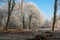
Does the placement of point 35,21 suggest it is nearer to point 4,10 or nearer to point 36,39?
point 4,10

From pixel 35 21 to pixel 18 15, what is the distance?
25.5 ft

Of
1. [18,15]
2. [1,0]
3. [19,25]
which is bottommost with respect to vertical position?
[19,25]

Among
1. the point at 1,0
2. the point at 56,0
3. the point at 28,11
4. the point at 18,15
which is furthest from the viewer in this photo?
the point at 28,11

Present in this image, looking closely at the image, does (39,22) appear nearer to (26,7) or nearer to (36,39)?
(26,7)

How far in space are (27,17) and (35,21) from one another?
5.17m

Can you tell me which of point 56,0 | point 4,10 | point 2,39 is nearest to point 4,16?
point 4,10

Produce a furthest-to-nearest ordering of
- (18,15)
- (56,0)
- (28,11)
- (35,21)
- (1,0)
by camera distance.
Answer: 1. (35,21)
2. (28,11)
3. (18,15)
4. (1,0)
5. (56,0)

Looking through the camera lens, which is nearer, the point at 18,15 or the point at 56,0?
the point at 56,0

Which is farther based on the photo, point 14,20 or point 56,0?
point 14,20

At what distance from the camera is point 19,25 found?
1575 inches

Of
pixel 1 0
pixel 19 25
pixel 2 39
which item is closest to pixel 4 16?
pixel 19 25

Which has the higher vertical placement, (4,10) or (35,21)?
(4,10)

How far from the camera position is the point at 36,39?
415 inches

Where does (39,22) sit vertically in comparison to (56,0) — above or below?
below
